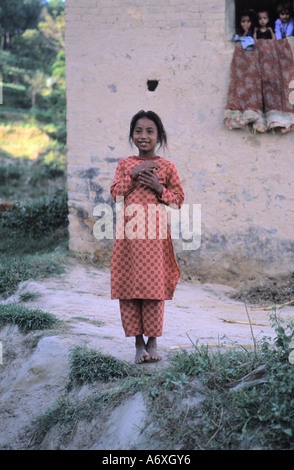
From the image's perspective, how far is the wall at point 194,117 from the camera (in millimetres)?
5773

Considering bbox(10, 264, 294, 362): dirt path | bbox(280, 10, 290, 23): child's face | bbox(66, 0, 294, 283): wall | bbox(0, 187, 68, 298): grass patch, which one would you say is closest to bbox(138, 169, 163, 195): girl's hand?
bbox(10, 264, 294, 362): dirt path

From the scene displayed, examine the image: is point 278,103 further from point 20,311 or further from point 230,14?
point 20,311

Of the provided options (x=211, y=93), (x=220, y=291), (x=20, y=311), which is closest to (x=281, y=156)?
(x=211, y=93)

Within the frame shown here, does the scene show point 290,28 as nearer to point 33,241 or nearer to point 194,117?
point 194,117

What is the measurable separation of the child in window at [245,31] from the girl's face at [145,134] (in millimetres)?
3292

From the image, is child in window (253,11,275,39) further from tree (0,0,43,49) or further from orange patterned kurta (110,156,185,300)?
tree (0,0,43,49)

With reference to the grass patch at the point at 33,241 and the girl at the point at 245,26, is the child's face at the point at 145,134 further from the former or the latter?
the girl at the point at 245,26

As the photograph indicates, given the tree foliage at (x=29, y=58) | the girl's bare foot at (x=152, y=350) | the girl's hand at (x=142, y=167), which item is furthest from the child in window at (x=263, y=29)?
the tree foliage at (x=29, y=58)

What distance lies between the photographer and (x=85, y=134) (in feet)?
19.6

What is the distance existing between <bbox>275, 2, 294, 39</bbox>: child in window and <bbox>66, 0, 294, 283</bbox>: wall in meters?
0.56

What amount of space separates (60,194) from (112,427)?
6241 millimetres

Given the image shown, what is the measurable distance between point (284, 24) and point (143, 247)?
13.8 feet

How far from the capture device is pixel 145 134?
293 cm

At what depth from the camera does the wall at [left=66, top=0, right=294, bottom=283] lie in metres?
5.77
